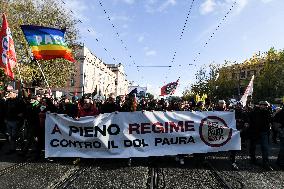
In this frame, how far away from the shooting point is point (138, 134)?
9.74 meters

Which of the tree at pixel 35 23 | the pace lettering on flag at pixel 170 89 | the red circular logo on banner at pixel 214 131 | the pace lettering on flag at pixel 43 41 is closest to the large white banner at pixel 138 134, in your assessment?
the red circular logo on banner at pixel 214 131

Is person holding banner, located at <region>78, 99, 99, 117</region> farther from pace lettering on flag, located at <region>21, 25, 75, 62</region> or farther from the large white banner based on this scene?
pace lettering on flag, located at <region>21, 25, 75, 62</region>

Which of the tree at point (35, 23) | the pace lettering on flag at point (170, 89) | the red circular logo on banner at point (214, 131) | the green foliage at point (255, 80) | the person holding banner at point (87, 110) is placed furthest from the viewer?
the green foliage at point (255, 80)

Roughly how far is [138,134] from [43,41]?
4902 millimetres

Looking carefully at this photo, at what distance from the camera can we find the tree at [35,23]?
34656 millimetres

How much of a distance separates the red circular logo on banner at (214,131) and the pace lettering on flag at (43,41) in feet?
18.5

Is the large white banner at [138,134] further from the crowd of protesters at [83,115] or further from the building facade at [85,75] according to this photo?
the building facade at [85,75]

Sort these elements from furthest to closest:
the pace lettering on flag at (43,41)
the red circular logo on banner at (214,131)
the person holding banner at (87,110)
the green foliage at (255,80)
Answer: the green foliage at (255,80) < the pace lettering on flag at (43,41) < the person holding banner at (87,110) < the red circular logo on banner at (214,131)

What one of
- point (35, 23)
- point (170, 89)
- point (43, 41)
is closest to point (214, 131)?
point (43, 41)

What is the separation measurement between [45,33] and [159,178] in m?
6.82

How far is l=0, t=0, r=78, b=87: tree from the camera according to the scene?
3466 centimetres

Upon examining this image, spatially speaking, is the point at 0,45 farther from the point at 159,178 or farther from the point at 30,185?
the point at 159,178

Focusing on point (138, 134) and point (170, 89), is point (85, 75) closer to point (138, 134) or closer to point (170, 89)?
point (170, 89)

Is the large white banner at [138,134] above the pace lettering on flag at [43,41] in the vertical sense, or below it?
below
